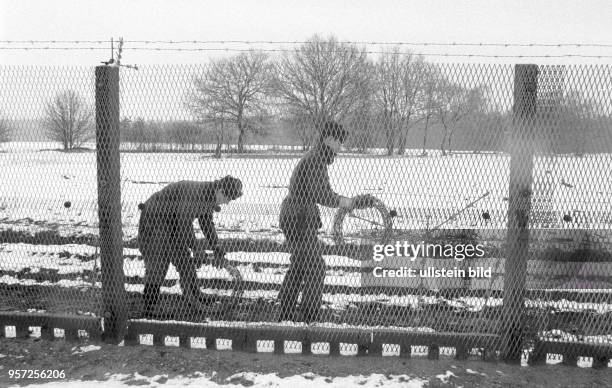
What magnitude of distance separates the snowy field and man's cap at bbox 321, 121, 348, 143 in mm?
199

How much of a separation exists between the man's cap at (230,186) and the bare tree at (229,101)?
32 centimetres

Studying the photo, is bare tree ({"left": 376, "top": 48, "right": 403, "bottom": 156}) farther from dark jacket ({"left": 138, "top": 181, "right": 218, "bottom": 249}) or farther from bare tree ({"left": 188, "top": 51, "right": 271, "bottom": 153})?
dark jacket ({"left": 138, "top": 181, "right": 218, "bottom": 249})

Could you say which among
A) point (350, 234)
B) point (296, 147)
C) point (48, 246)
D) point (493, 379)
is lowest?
point (493, 379)

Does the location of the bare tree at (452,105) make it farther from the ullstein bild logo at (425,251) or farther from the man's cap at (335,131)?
the ullstein bild logo at (425,251)

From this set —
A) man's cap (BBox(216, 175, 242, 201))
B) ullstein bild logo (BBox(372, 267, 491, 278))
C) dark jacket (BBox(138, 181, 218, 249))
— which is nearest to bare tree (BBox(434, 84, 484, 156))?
ullstein bild logo (BBox(372, 267, 491, 278))

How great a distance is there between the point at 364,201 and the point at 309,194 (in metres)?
0.47

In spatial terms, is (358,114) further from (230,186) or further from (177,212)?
(177,212)

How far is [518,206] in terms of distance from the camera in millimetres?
3752

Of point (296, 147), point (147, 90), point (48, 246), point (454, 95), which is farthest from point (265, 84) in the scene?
point (48, 246)

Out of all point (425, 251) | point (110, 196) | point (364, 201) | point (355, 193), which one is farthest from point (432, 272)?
point (110, 196)

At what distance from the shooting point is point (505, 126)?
3771mm

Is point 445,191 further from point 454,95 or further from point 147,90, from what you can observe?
point 147,90

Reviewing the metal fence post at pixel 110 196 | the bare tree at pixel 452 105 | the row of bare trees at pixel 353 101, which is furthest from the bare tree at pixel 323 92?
the metal fence post at pixel 110 196

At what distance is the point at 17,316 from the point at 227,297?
6.29 feet
